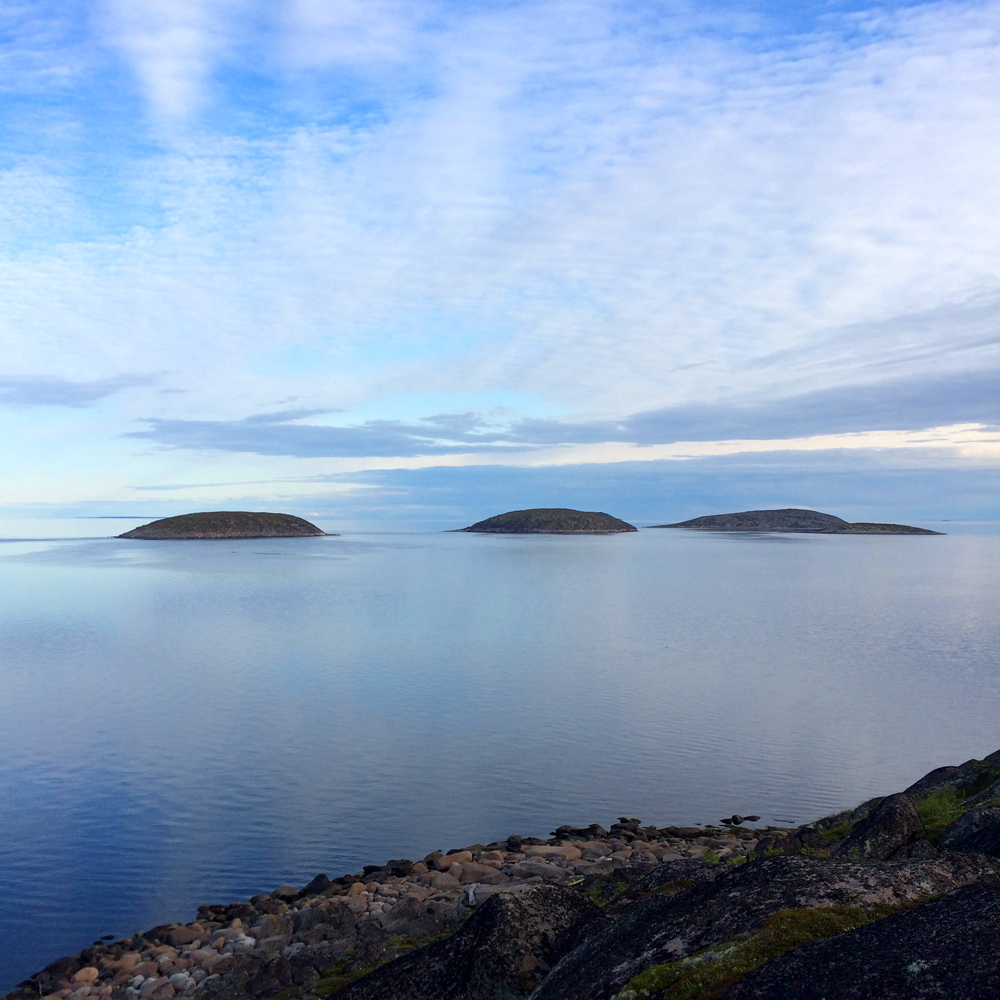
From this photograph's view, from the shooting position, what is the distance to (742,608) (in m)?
65.5

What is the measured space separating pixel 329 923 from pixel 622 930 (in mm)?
8475

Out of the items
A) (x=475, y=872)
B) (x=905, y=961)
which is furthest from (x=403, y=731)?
(x=905, y=961)

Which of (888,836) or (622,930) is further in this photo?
(888,836)

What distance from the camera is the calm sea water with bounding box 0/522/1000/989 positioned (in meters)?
18.3

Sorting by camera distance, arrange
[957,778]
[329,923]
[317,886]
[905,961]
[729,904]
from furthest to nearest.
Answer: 1. [957,778]
2. [317,886]
3. [329,923]
4. [729,904]
5. [905,961]

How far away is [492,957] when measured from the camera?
7.38m

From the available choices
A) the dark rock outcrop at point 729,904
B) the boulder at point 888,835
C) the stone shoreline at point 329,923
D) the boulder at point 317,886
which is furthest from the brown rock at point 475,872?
the dark rock outcrop at point 729,904

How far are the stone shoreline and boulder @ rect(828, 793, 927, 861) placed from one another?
343 cm

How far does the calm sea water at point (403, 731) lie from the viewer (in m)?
18.3

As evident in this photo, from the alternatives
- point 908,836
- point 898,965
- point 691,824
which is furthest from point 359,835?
point 898,965

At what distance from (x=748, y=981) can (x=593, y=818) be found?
52.2ft

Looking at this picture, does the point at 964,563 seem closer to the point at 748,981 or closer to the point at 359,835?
the point at 359,835

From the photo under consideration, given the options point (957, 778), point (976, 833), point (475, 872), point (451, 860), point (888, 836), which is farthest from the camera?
point (957, 778)

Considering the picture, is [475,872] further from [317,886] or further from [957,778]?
[957,778]
